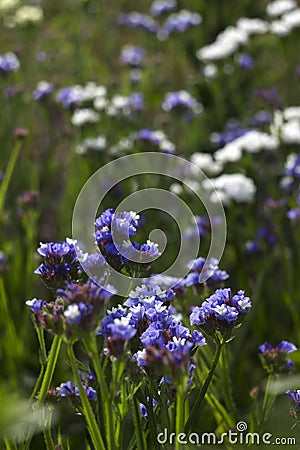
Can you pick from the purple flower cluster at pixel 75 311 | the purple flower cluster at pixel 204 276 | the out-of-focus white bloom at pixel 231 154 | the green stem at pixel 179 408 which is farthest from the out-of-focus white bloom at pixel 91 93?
the green stem at pixel 179 408

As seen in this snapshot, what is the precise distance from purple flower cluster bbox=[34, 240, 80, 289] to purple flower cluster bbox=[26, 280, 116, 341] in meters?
0.05

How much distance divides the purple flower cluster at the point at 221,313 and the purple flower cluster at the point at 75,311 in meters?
0.13

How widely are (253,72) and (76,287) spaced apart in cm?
221

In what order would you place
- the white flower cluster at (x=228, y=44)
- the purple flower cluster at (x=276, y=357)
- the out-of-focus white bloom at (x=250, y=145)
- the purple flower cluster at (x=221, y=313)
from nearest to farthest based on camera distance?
the purple flower cluster at (x=221, y=313) → the purple flower cluster at (x=276, y=357) → the out-of-focus white bloom at (x=250, y=145) → the white flower cluster at (x=228, y=44)

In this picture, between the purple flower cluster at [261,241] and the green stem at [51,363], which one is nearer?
the green stem at [51,363]

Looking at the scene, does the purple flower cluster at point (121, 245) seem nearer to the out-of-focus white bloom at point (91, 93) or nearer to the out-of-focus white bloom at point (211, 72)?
the out-of-focus white bloom at point (91, 93)

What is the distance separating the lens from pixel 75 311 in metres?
0.72

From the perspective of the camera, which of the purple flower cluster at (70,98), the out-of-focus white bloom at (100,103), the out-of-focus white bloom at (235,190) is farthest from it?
the out-of-focus white bloom at (100,103)

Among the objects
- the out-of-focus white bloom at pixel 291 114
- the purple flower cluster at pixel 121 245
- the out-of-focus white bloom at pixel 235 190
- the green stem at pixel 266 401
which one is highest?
the out-of-focus white bloom at pixel 291 114

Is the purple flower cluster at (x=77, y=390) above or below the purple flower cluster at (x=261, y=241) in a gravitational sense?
below

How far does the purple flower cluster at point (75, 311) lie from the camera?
2.39 ft

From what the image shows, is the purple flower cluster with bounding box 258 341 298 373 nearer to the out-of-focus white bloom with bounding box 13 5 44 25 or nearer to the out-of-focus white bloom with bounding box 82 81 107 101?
the out-of-focus white bloom with bounding box 82 81 107 101

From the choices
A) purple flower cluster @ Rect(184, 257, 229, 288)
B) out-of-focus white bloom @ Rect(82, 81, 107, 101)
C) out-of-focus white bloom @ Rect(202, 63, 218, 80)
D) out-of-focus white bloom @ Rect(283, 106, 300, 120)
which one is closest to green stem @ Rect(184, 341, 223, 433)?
purple flower cluster @ Rect(184, 257, 229, 288)

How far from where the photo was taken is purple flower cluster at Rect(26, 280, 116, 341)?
0.73 m
